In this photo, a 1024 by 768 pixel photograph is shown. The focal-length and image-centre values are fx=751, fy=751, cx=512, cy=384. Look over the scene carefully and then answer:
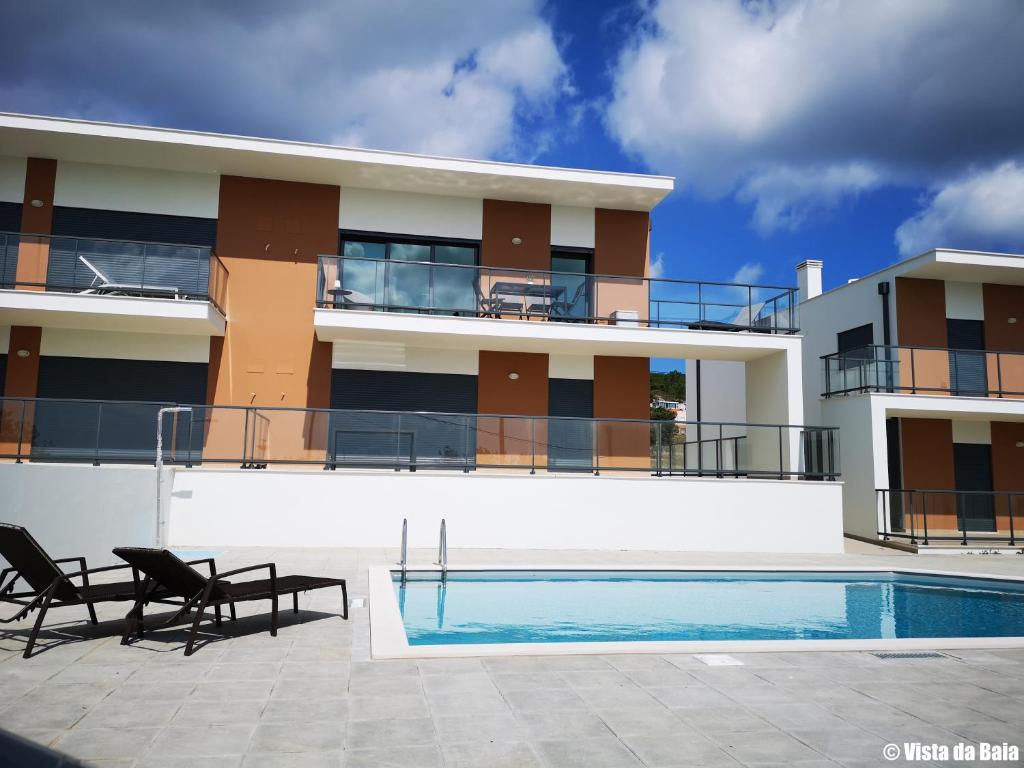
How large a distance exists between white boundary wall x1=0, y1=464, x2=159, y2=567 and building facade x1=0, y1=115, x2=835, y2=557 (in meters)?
1.91

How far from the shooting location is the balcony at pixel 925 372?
16.9 meters

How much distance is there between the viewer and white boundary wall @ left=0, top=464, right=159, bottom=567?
9.93 m

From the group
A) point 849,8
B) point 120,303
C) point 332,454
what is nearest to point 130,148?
point 120,303

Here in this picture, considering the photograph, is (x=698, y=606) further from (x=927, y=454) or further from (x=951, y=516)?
(x=927, y=454)

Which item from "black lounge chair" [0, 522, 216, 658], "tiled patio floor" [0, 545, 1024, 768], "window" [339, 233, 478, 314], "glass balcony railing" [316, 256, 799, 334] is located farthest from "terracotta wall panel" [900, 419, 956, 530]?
"black lounge chair" [0, 522, 216, 658]

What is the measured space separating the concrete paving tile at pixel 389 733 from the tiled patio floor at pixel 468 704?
14 millimetres

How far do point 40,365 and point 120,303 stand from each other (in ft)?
8.67

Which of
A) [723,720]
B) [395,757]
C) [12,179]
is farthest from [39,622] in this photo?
[12,179]

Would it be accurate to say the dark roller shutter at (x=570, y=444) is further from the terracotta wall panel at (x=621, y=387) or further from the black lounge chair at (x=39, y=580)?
the black lounge chair at (x=39, y=580)

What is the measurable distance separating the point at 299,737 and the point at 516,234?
46.2ft

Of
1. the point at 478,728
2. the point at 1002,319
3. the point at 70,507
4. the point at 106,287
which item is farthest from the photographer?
the point at 1002,319

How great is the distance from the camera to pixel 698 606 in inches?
355

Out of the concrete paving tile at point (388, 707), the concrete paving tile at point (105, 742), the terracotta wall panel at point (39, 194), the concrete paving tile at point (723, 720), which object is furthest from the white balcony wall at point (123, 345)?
the concrete paving tile at point (723, 720)

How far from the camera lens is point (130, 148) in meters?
14.4
